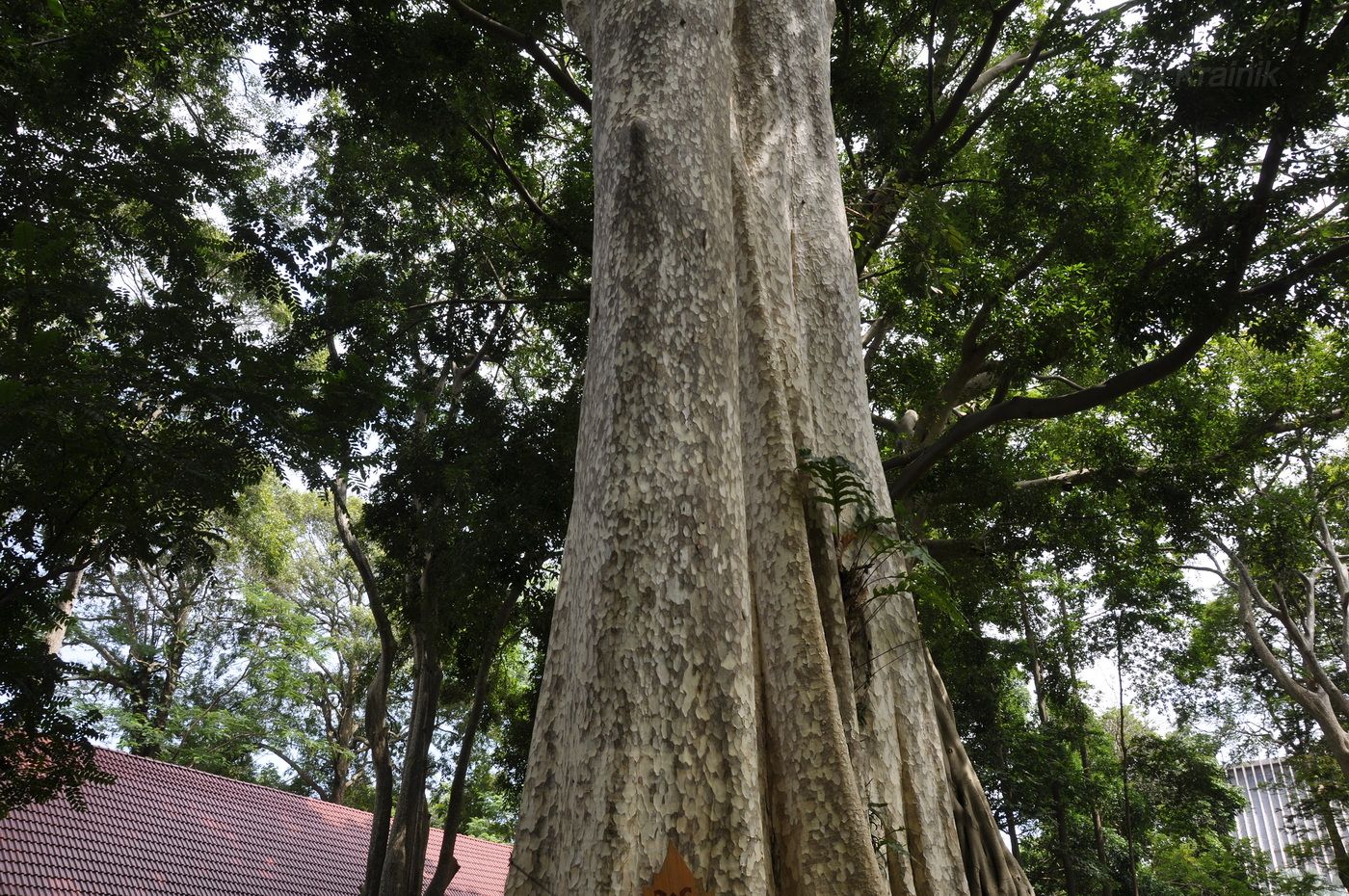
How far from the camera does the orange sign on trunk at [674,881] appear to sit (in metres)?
2.29

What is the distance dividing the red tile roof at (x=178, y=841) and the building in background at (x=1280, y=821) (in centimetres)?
1336

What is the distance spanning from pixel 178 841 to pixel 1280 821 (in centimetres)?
3308

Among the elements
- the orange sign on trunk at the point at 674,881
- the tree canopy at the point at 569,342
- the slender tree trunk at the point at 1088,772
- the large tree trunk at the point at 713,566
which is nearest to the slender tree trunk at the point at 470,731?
the tree canopy at the point at 569,342

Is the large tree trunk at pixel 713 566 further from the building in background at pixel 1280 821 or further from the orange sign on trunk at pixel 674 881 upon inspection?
the building in background at pixel 1280 821

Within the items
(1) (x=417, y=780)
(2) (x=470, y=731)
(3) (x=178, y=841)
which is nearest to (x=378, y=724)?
(1) (x=417, y=780)

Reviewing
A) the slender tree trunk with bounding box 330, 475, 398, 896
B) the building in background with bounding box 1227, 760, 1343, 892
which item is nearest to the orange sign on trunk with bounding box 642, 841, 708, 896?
the slender tree trunk with bounding box 330, 475, 398, 896

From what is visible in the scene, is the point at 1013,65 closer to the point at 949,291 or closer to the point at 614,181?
the point at 949,291

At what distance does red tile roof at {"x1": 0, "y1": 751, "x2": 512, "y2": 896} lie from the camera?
10.1m

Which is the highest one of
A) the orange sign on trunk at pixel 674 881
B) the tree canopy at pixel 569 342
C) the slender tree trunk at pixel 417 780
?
the tree canopy at pixel 569 342

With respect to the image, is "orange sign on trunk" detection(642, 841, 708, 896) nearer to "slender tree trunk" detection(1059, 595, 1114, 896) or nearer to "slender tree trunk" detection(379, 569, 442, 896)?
"slender tree trunk" detection(379, 569, 442, 896)

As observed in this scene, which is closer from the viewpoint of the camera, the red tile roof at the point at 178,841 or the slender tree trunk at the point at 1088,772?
the red tile roof at the point at 178,841

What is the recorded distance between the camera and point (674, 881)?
2307 mm

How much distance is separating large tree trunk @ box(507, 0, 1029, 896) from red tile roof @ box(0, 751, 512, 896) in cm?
837

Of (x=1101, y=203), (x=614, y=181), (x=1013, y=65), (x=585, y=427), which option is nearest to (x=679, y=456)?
(x=585, y=427)
